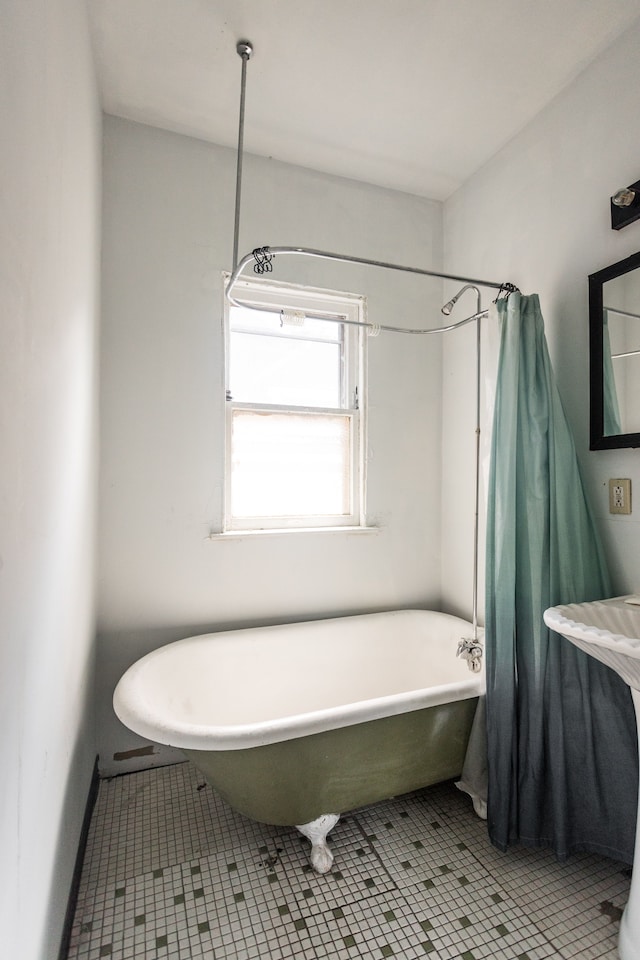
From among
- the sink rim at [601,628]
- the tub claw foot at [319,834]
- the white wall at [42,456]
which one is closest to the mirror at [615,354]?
the sink rim at [601,628]

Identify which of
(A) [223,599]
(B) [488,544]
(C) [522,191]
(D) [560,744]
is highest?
(C) [522,191]

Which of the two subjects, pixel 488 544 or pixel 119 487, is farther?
pixel 119 487

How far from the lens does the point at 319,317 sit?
77.0 inches

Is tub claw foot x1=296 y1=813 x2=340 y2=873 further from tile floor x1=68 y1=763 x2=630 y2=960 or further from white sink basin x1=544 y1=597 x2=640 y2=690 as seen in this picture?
white sink basin x1=544 y1=597 x2=640 y2=690

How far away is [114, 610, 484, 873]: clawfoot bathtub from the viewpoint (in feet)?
4.27

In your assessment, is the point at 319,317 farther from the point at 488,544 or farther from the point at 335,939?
the point at 335,939

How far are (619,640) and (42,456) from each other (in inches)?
52.1

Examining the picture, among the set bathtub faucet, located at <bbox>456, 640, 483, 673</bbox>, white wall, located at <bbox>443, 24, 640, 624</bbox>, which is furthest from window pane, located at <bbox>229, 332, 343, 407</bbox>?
bathtub faucet, located at <bbox>456, 640, 483, 673</bbox>

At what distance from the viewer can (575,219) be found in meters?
1.66

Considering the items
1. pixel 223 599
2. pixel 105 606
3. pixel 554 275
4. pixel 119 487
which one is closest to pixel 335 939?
pixel 223 599

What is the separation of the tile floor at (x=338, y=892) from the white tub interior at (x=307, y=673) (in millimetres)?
383

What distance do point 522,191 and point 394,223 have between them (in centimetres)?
64

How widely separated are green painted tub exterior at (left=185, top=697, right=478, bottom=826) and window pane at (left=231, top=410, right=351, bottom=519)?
1.04 meters

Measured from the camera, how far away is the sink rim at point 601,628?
1.01 m
